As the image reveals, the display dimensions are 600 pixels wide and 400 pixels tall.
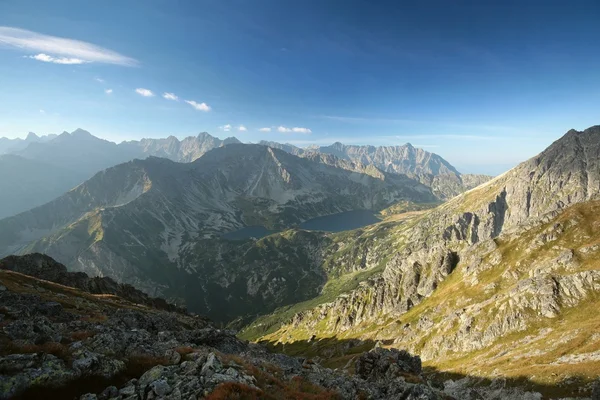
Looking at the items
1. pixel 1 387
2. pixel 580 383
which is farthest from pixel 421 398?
pixel 580 383

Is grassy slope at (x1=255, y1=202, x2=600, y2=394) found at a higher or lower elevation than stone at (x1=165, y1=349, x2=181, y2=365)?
lower

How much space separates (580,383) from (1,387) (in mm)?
65932

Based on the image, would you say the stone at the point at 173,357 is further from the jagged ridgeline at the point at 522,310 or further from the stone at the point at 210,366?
the jagged ridgeline at the point at 522,310

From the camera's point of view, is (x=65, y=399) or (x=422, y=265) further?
(x=422, y=265)

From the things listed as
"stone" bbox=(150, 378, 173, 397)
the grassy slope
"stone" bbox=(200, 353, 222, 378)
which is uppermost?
"stone" bbox=(150, 378, 173, 397)

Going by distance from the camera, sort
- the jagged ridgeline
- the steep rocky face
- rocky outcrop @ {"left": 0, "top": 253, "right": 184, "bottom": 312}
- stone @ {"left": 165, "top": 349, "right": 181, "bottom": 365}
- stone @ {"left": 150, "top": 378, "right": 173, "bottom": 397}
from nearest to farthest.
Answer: the steep rocky face
stone @ {"left": 150, "top": 378, "right": 173, "bottom": 397}
stone @ {"left": 165, "top": 349, "right": 181, "bottom": 365}
the jagged ridgeline
rocky outcrop @ {"left": 0, "top": 253, "right": 184, "bottom": 312}

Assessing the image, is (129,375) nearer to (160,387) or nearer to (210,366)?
A: (160,387)

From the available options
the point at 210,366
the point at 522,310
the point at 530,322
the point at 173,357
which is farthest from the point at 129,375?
the point at 522,310

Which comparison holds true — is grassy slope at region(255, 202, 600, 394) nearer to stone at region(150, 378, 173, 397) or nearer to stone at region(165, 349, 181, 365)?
stone at region(165, 349, 181, 365)

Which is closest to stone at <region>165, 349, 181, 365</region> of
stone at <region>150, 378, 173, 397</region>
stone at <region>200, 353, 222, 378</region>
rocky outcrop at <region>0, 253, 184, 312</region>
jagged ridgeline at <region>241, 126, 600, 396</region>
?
stone at <region>200, 353, 222, 378</region>

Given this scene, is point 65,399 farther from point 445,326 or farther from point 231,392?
point 445,326

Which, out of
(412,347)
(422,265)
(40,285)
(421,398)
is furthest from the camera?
(422,265)

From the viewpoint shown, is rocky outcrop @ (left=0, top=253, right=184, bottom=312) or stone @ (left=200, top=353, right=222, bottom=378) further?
rocky outcrop @ (left=0, top=253, right=184, bottom=312)

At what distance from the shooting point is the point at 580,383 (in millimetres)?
43844
